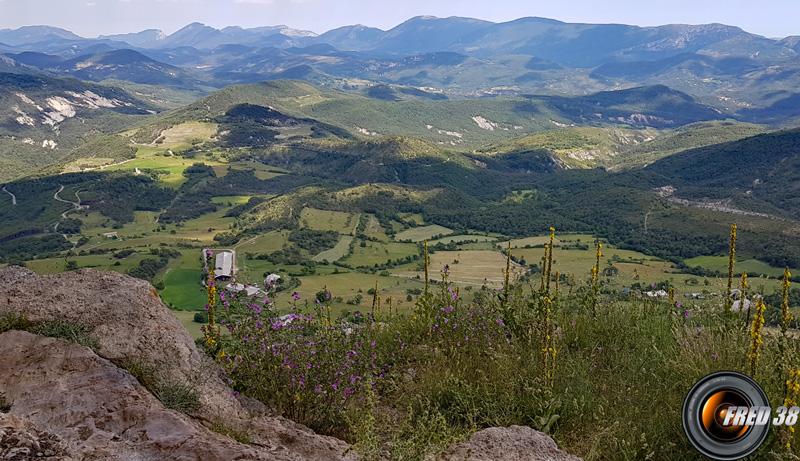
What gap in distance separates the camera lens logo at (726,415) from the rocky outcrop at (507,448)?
1.12 meters

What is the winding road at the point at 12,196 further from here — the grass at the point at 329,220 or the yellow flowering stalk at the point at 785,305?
the yellow flowering stalk at the point at 785,305

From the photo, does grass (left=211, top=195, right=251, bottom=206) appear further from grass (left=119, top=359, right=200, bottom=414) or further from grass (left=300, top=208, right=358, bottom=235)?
grass (left=119, top=359, right=200, bottom=414)

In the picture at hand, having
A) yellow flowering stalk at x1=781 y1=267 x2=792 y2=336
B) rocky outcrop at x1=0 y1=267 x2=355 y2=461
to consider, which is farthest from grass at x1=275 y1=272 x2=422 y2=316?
yellow flowering stalk at x1=781 y1=267 x2=792 y2=336

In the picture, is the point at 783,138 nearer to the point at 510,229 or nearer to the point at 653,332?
the point at 510,229

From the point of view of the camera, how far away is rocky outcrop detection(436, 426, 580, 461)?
15.6ft

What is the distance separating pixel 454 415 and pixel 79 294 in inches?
188

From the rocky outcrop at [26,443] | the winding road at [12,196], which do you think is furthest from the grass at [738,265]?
the winding road at [12,196]

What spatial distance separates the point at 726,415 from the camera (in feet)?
15.5

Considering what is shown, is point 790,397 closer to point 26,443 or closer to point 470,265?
point 26,443

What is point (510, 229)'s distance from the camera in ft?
460

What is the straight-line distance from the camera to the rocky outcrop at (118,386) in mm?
4199

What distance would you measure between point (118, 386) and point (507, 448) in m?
3.59

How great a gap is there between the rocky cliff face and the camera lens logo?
1.22 m

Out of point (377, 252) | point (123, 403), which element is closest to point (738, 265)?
point (377, 252)
